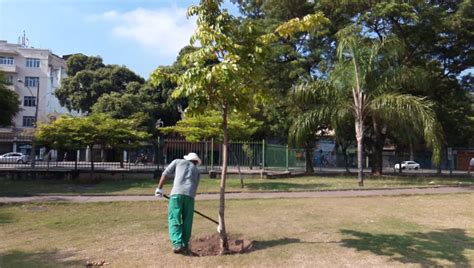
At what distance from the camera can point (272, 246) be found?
757 centimetres

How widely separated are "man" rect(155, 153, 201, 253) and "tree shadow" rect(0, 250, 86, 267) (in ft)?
4.67

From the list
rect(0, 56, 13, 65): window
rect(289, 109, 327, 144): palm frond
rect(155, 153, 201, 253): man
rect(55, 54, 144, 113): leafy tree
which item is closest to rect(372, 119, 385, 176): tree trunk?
rect(289, 109, 327, 144): palm frond

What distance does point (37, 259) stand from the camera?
694 cm

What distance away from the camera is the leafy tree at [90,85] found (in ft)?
163

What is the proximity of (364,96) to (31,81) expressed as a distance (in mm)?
52256

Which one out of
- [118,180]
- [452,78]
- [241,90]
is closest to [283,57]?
[452,78]

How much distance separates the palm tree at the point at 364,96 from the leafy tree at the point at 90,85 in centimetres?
3372

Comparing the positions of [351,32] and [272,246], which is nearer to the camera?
[272,246]

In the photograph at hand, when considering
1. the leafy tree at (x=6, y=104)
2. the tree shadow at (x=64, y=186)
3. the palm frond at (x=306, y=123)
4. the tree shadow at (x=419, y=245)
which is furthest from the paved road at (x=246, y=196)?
the leafy tree at (x=6, y=104)

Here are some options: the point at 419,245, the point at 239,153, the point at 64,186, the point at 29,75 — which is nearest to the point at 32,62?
the point at 29,75

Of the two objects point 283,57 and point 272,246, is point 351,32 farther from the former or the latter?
point 272,246

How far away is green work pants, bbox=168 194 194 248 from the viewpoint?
721cm

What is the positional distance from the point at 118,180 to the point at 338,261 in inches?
602

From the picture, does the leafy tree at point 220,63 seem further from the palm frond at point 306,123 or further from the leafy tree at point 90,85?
the leafy tree at point 90,85
